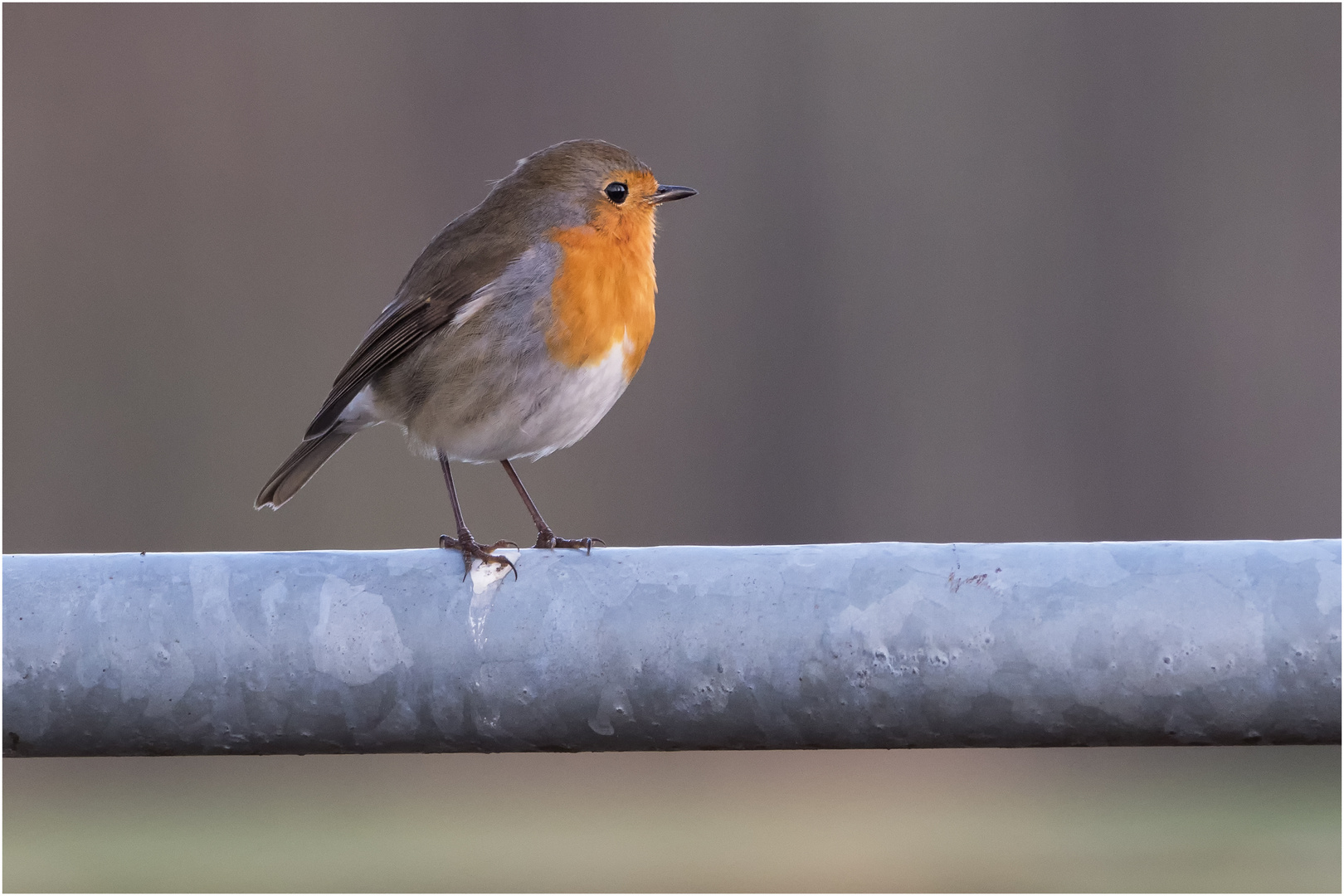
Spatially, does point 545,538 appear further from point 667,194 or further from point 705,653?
point 705,653

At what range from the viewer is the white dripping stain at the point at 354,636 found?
31.6 inches

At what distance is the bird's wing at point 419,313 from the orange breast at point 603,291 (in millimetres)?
118

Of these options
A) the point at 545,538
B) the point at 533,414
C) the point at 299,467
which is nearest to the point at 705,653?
the point at 533,414

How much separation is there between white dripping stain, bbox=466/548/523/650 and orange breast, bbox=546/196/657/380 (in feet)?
A: 3.87

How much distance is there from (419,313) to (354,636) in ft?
4.94

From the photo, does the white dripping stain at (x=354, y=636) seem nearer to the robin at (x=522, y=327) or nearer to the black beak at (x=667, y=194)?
the robin at (x=522, y=327)

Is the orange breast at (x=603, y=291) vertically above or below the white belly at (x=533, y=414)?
above

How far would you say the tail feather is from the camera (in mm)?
2264

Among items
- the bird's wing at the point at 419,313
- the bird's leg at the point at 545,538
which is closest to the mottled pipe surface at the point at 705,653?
the bird's leg at the point at 545,538

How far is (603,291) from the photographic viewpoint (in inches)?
81.7

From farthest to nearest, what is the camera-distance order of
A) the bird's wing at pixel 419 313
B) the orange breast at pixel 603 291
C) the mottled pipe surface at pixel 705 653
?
the bird's wing at pixel 419 313, the orange breast at pixel 603 291, the mottled pipe surface at pixel 705 653

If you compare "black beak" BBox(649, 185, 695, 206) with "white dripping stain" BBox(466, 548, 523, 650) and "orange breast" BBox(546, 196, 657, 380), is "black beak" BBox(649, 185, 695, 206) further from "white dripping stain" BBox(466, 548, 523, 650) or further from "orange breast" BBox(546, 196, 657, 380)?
"white dripping stain" BBox(466, 548, 523, 650)

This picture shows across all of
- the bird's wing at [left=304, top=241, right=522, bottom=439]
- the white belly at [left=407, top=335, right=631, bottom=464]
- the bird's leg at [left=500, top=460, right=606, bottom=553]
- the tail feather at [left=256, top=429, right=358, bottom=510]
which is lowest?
the bird's leg at [left=500, top=460, right=606, bottom=553]

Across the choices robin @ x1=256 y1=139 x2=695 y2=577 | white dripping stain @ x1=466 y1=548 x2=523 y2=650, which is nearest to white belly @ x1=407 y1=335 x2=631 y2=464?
robin @ x1=256 y1=139 x2=695 y2=577
